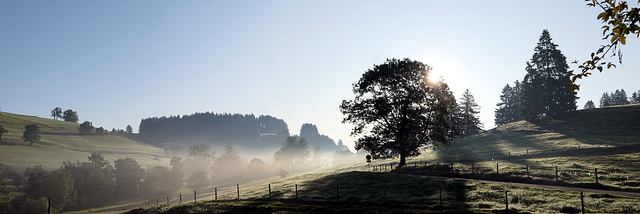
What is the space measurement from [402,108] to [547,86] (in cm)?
5792

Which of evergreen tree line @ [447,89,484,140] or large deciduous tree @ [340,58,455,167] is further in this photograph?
evergreen tree line @ [447,89,484,140]

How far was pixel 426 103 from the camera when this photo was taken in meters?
54.6

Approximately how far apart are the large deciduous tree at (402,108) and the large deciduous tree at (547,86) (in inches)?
Result: 1932

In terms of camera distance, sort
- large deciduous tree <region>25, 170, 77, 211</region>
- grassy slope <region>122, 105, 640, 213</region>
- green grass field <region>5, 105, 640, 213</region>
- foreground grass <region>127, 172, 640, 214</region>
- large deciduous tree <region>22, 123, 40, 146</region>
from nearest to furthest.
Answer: foreground grass <region>127, 172, 640, 214</region> → grassy slope <region>122, 105, 640, 213</region> → green grass field <region>5, 105, 640, 213</region> → large deciduous tree <region>25, 170, 77, 211</region> → large deciduous tree <region>22, 123, 40, 146</region>

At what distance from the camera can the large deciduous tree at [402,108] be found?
5388cm

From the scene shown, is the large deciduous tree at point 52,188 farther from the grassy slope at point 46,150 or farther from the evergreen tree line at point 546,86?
the evergreen tree line at point 546,86

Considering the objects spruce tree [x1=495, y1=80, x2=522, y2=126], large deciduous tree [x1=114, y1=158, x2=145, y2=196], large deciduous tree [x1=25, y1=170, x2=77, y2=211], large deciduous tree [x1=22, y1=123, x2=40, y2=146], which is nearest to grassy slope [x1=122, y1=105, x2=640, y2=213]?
spruce tree [x1=495, y1=80, x2=522, y2=126]

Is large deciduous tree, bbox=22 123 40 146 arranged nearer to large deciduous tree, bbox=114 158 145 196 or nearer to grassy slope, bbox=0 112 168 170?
grassy slope, bbox=0 112 168 170

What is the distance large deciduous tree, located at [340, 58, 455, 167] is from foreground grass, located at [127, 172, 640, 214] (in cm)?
1447

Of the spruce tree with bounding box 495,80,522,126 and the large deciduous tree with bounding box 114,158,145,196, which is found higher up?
the spruce tree with bounding box 495,80,522,126

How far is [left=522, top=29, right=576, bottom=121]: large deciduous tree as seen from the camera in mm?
88188

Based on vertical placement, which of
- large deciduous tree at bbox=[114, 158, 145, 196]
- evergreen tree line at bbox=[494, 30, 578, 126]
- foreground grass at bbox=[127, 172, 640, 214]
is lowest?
large deciduous tree at bbox=[114, 158, 145, 196]

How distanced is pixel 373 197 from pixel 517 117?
104529 millimetres

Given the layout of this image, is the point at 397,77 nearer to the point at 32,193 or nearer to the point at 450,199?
the point at 450,199
